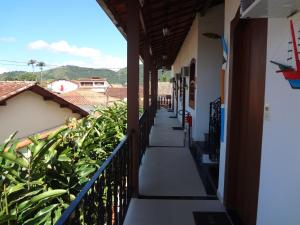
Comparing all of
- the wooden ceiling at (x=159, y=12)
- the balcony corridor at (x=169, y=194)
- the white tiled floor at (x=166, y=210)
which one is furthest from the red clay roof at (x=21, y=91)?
the white tiled floor at (x=166, y=210)

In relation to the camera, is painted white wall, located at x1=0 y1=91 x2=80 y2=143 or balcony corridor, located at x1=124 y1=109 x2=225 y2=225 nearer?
balcony corridor, located at x1=124 y1=109 x2=225 y2=225

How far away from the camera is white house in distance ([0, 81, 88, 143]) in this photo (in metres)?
9.52

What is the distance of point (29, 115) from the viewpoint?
36.0 feet

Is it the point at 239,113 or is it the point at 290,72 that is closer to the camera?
the point at 290,72

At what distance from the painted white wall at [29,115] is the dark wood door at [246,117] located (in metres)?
6.21

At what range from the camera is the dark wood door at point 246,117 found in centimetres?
258

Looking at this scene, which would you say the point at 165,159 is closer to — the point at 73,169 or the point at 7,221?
the point at 73,169

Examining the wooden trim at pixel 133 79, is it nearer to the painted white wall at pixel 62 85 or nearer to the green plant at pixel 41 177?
the green plant at pixel 41 177

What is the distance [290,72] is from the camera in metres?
1.97

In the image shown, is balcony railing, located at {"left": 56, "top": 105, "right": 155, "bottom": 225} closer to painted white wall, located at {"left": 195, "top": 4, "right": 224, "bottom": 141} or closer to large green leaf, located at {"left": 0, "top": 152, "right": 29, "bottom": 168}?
large green leaf, located at {"left": 0, "top": 152, "right": 29, "bottom": 168}

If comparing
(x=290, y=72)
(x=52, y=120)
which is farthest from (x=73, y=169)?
(x=52, y=120)

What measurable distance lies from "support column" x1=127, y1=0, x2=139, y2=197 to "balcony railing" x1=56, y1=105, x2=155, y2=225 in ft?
0.53

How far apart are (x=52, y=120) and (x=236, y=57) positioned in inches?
404

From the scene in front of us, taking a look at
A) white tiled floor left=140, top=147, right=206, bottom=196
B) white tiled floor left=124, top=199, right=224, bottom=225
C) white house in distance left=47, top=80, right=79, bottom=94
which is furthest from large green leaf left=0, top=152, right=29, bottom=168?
white house in distance left=47, top=80, right=79, bottom=94
